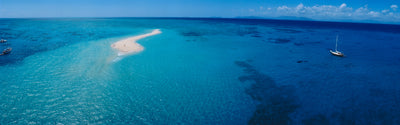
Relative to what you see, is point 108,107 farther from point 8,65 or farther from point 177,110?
point 8,65

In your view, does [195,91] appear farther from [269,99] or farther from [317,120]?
[317,120]

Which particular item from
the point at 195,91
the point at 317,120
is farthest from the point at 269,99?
the point at 195,91

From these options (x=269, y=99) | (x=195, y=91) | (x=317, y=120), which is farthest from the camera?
(x=195, y=91)

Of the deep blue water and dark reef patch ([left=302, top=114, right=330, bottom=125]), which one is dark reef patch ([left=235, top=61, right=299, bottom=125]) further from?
dark reef patch ([left=302, top=114, right=330, bottom=125])

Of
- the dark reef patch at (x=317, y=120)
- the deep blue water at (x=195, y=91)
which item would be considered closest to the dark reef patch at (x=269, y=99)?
the deep blue water at (x=195, y=91)

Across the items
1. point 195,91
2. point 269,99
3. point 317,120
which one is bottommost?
point 317,120

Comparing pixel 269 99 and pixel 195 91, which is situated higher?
pixel 195 91

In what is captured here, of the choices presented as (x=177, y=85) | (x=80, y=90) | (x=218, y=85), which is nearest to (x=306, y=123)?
(x=218, y=85)

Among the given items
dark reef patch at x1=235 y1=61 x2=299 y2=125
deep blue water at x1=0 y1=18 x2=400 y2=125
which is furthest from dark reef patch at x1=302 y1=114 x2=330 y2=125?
dark reef patch at x1=235 y1=61 x2=299 y2=125

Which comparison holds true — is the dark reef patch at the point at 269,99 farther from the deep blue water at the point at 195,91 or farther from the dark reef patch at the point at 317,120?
the dark reef patch at the point at 317,120
